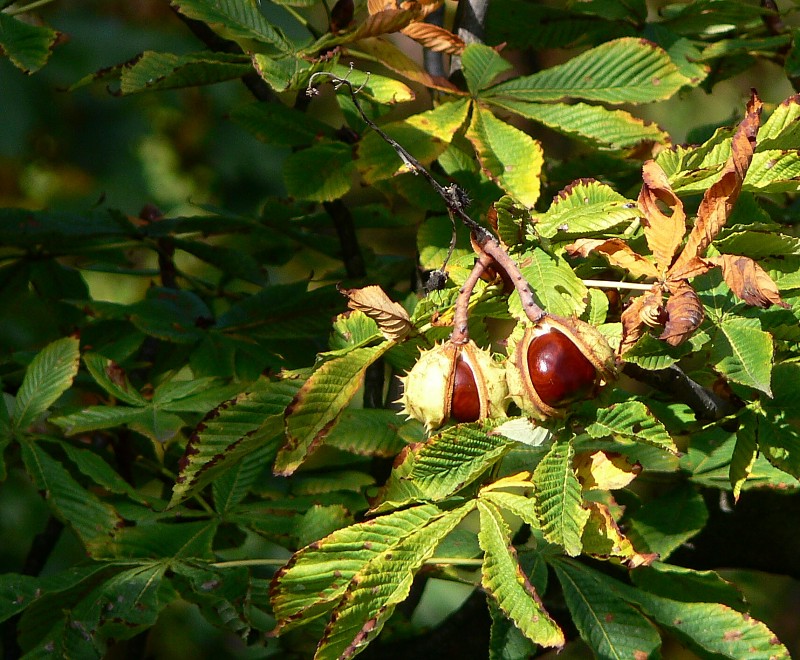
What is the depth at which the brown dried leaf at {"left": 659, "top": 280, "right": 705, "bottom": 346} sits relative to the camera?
34.2 inches

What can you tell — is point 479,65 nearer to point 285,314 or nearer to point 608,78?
point 608,78

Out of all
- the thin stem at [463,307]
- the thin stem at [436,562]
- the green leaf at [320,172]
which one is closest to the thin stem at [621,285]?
the thin stem at [463,307]

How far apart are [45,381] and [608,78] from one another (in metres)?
0.92

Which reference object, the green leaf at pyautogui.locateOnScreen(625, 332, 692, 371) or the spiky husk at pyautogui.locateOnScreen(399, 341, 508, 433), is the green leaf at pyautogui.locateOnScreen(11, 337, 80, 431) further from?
the green leaf at pyautogui.locateOnScreen(625, 332, 692, 371)

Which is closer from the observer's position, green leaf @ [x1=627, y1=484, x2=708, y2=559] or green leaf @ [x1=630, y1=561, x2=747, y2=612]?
green leaf @ [x1=630, y1=561, x2=747, y2=612]

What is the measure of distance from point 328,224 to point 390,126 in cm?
54

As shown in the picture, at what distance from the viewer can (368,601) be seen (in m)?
0.93

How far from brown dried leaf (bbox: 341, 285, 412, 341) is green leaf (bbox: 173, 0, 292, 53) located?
542 mm

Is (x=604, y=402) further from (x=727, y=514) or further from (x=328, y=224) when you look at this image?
(x=328, y=224)

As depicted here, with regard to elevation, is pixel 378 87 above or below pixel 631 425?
above

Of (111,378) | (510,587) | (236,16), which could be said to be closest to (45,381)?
(111,378)

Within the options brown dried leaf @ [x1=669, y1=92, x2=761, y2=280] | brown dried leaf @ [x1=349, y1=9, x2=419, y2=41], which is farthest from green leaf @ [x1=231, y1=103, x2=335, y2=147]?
brown dried leaf @ [x1=669, y1=92, x2=761, y2=280]

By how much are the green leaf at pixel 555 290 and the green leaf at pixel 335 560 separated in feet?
0.75

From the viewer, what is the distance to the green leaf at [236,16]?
134 centimetres
